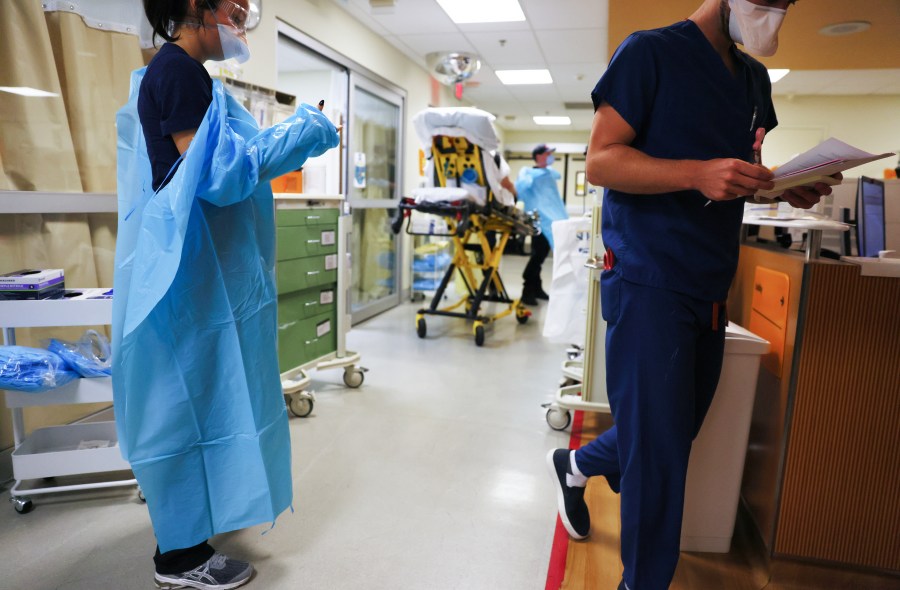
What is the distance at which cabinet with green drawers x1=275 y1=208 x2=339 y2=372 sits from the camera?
264cm

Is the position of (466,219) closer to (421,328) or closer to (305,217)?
(421,328)

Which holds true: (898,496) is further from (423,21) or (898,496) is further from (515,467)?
(423,21)

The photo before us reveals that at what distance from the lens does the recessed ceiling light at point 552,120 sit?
10.4 metres

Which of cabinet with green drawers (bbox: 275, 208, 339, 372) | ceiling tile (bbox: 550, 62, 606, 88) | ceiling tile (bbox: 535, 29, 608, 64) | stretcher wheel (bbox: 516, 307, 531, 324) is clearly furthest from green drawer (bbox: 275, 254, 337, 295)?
ceiling tile (bbox: 550, 62, 606, 88)

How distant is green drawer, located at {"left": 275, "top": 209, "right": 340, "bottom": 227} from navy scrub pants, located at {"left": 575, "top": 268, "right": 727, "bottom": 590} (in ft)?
5.57

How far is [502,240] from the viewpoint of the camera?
4.70m

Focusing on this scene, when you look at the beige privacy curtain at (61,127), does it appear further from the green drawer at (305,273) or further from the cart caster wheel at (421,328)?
the cart caster wheel at (421,328)

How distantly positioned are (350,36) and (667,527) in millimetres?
4313

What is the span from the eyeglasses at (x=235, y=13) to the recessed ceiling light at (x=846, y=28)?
297cm

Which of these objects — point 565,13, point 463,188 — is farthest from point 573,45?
point 463,188

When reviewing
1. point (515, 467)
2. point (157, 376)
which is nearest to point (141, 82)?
point (157, 376)

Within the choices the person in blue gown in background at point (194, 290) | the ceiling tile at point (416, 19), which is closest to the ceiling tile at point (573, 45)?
the ceiling tile at point (416, 19)

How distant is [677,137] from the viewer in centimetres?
121

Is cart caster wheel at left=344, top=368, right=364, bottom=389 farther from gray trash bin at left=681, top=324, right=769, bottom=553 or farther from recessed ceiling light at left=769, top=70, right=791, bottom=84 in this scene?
recessed ceiling light at left=769, top=70, right=791, bottom=84
